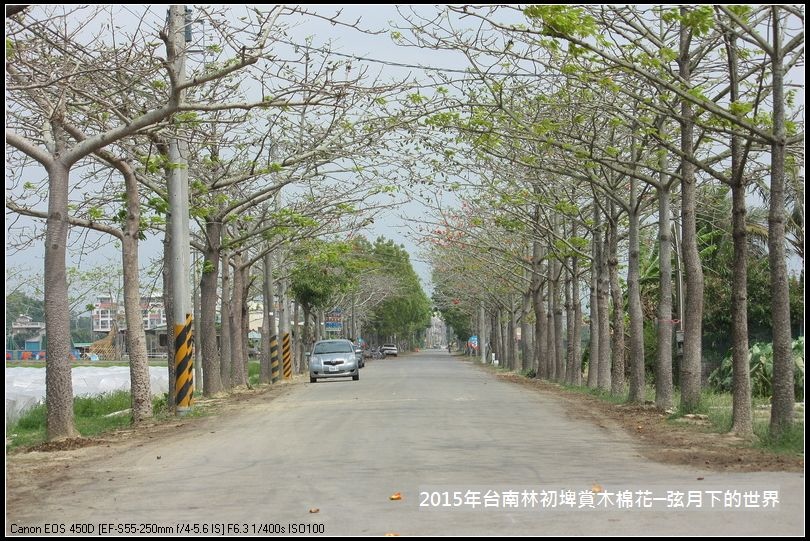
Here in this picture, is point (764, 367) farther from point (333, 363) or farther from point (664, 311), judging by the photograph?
point (333, 363)

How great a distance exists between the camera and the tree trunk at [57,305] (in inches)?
622

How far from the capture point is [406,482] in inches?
408

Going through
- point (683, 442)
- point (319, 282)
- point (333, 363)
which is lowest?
point (333, 363)

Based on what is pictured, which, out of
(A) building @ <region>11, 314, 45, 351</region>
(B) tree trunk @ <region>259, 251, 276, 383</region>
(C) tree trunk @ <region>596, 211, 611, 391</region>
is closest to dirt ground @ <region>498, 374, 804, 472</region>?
(C) tree trunk @ <region>596, 211, 611, 391</region>

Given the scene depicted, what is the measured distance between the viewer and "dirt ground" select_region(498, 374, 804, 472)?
11.6 meters

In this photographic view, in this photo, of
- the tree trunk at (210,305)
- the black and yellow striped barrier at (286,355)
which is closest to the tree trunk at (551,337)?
the black and yellow striped barrier at (286,355)

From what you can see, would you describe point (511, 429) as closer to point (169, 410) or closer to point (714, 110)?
point (714, 110)

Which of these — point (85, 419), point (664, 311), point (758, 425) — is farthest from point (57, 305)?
point (664, 311)

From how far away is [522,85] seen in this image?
19.2m

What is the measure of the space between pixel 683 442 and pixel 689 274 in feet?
14.3

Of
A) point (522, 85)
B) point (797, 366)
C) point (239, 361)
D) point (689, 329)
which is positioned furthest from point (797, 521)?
point (239, 361)

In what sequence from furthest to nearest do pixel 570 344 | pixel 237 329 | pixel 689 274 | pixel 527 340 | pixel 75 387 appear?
pixel 527 340, pixel 570 344, pixel 237 329, pixel 75 387, pixel 689 274

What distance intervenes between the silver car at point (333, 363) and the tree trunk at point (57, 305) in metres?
22.7

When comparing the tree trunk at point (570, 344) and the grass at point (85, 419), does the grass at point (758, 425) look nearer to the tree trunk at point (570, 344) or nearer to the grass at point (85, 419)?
the tree trunk at point (570, 344)
